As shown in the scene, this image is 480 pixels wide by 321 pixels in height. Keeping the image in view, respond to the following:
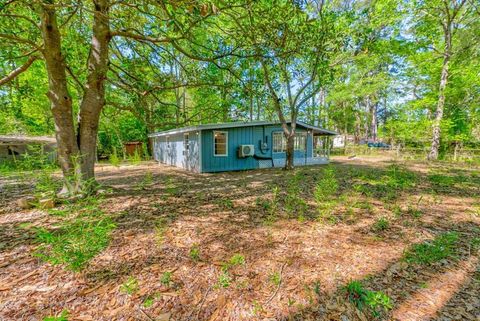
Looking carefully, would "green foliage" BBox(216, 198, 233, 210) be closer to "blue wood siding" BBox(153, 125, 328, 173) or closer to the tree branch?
the tree branch

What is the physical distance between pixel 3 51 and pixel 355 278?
8162mm

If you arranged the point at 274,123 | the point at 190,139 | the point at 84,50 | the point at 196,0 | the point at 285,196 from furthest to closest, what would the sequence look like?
1. the point at 274,123
2. the point at 190,139
3. the point at 84,50
4. the point at 285,196
5. the point at 196,0

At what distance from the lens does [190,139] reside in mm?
10875

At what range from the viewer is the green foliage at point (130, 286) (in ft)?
6.43

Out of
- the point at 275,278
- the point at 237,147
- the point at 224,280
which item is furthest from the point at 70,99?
the point at 237,147

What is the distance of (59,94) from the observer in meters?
4.39

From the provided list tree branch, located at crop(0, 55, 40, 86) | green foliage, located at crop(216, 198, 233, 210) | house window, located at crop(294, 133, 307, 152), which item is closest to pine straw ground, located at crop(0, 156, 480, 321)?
green foliage, located at crop(216, 198, 233, 210)

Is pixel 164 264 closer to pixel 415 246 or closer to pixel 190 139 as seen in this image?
pixel 415 246

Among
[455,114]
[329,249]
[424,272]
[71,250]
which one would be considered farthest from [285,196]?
[455,114]

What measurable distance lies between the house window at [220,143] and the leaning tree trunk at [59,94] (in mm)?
6243

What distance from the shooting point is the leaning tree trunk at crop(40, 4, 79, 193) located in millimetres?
4215

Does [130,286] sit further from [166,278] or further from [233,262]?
[233,262]

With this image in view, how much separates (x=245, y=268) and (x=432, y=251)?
2.48m

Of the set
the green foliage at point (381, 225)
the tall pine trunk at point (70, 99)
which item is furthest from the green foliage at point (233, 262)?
the tall pine trunk at point (70, 99)
